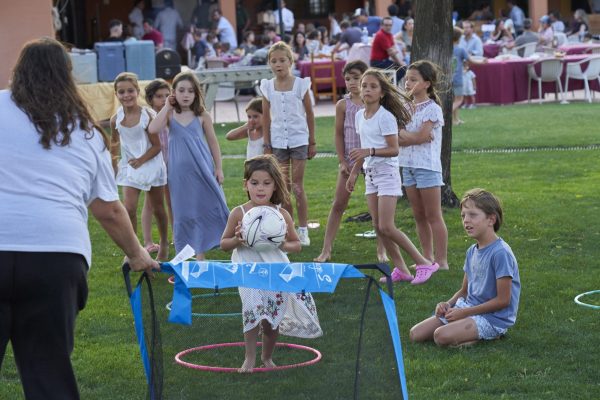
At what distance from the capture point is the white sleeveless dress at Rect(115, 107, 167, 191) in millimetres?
8773

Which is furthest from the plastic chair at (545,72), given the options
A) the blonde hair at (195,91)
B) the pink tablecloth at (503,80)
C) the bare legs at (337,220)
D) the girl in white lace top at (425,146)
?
the blonde hair at (195,91)

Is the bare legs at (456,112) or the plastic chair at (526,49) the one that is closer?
the bare legs at (456,112)

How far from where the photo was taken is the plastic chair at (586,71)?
2409cm

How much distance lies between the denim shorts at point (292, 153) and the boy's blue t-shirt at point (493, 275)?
10.6ft

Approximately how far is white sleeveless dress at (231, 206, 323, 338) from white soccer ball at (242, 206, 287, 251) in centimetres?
74

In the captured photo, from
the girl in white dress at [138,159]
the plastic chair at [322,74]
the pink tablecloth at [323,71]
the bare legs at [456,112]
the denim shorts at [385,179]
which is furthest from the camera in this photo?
the pink tablecloth at [323,71]

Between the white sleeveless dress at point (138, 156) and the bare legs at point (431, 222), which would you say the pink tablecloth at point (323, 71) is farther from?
the bare legs at point (431, 222)

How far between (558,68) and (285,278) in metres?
20.9

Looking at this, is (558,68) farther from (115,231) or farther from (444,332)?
(115,231)

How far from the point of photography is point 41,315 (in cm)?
399

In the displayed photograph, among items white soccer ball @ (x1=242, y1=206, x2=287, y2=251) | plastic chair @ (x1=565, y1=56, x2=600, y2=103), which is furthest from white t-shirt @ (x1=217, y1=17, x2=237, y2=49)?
white soccer ball @ (x1=242, y1=206, x2=287, y2=251)

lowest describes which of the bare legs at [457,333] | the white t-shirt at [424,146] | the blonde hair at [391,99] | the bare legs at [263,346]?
the bare legs at [457,333]

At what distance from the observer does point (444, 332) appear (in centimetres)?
610

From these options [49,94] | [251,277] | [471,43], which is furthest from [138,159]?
[471,43]
